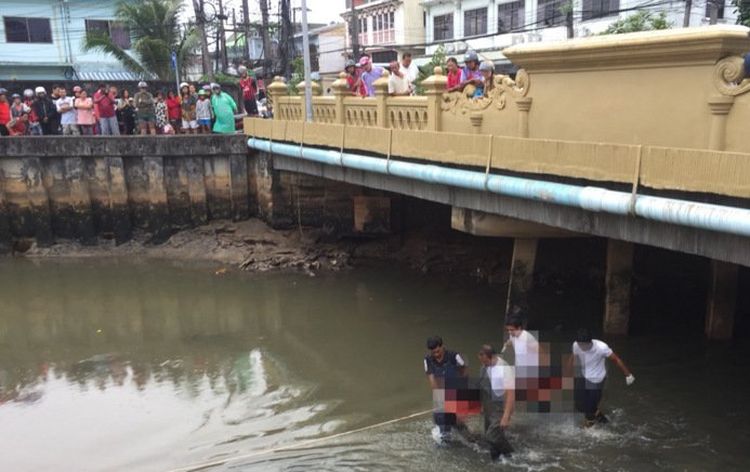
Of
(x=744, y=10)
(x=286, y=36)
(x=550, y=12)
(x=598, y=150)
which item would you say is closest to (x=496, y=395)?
(x=598, y=150)

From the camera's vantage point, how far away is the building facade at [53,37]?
→ 30.2 meters

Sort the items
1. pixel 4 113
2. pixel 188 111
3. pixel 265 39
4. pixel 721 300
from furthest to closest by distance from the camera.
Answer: pixel 265 39
pixel 188 111
pixel 4 113
pixel 721 300

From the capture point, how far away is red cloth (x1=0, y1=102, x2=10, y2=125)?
51.9 feet

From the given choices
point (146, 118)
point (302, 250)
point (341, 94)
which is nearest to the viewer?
point (341, 94)

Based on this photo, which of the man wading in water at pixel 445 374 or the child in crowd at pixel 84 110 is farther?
the child in crowd at pixel 84 110

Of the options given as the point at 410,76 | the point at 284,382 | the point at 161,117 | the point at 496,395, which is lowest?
the point at 284,382

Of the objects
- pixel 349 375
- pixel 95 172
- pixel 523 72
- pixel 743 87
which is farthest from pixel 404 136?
pixel 95 172

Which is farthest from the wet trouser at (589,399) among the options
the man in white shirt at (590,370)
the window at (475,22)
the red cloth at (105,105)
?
the window at (475,22)

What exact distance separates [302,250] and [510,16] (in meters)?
23.9

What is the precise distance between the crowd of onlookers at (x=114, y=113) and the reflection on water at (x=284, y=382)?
4.45m

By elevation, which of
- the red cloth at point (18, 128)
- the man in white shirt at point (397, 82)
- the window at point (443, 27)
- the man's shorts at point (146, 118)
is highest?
the window at point (443, 27)

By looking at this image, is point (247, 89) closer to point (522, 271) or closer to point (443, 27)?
point (522, 271)

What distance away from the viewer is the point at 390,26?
4419cm

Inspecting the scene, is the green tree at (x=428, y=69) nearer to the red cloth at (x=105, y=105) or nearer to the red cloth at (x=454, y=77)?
the red cloth at (x=454, y=77)
